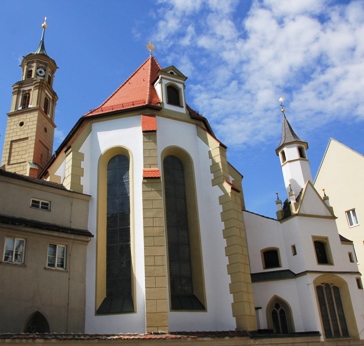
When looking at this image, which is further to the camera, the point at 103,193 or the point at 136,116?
the point at 136,116

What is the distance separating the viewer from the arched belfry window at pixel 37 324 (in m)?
13.9

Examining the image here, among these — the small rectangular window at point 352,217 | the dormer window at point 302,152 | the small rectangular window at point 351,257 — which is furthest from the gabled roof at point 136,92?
the small rectangular window at point 352,217

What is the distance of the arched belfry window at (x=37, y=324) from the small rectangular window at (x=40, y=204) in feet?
13.3

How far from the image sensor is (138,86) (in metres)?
21.8

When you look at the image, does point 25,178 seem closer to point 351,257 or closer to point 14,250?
point 14,250

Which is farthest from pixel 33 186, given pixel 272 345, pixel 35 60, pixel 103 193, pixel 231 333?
pixel 35 60

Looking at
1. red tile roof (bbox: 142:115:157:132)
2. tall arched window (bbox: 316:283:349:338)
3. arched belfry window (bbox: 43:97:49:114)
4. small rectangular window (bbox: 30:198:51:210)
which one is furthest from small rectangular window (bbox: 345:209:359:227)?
arched belfry window (bbox: 43:97:49:114)

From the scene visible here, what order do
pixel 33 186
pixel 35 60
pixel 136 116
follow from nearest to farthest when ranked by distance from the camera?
pixel 33 186
pixel 136 116
pixel 35 60

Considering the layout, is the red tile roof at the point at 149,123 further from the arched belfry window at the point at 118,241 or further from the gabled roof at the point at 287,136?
the gabled roof at the point at 287,136

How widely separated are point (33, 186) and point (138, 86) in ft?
27.4

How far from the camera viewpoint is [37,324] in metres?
14.2

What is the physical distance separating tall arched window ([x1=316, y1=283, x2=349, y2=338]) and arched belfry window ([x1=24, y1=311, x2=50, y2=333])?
12.0 meters

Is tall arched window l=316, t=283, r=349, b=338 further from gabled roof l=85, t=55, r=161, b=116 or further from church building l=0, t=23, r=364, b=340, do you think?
gabled roof l=85, t=55, r=161, b=116

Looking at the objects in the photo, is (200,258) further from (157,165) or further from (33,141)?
(33,141)
